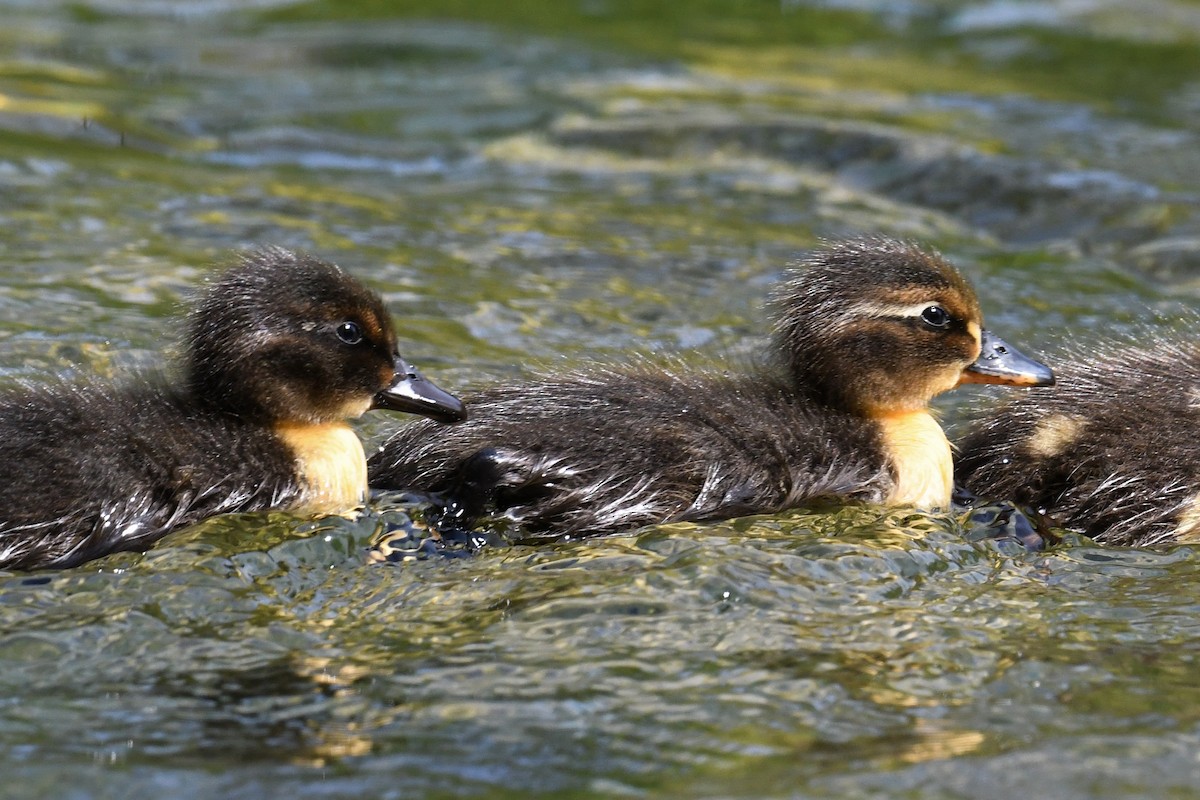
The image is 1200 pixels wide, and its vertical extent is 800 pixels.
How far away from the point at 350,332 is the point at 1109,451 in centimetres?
254

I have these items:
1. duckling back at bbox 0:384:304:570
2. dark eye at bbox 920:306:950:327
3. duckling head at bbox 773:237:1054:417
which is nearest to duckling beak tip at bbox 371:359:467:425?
duckling back at bbox 0:384:304:570

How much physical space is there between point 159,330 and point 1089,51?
9.01 metres

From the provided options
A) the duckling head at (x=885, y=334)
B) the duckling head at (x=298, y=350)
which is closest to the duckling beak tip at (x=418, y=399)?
the duckling head at (x=298, y=350)

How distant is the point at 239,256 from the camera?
6188 millimetres

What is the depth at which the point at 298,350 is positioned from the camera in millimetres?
5750

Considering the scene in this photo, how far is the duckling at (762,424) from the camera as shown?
5660mm

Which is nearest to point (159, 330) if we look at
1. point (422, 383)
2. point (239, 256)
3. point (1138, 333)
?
point (239, 256)

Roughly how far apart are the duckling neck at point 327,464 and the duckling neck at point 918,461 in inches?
68.6

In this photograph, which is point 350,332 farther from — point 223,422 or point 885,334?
point 885,334

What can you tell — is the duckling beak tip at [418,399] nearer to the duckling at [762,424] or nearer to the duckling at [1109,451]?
the duckling at [762,424]

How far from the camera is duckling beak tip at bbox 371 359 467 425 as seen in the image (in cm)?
587

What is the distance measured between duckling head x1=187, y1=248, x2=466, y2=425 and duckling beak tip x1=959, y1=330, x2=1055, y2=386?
184 centimetres

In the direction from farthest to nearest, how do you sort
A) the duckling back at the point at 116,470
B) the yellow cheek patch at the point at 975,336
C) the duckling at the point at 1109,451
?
the yellow cheek patch at the point at 975,336 → the duckling at the point at 1109,451 → the duckling back at the point at 116,470

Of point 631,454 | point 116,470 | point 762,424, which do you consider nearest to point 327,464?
point 116,470
